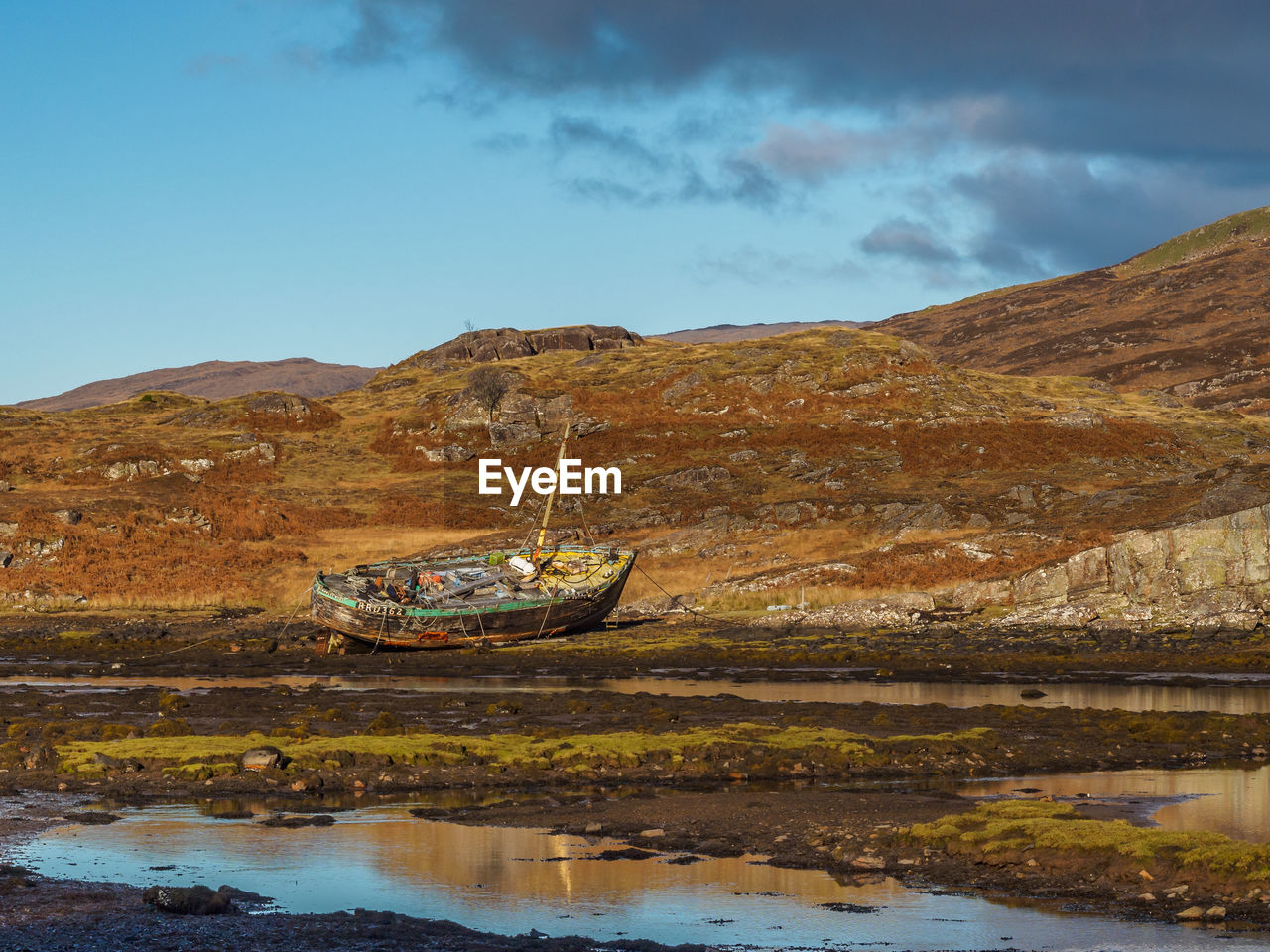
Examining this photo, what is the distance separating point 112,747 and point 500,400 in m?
86.1

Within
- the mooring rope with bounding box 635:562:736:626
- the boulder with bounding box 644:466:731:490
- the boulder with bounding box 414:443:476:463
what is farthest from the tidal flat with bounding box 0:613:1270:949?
the boulder with bounding box 414:443:476:463

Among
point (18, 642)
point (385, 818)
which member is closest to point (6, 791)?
point (385, 818)

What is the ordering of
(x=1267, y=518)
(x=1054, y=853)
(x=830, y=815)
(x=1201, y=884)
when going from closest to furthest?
1. (x=1201, y=884)
2. (x=1054, y=853)
3. (x=830, y=815)
4. (x=1267, y=518)

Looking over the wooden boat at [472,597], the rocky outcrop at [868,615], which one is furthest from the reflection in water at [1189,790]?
the wooden boat at [472,597]

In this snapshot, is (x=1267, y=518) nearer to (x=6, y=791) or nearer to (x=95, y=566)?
(x=6, y=791)

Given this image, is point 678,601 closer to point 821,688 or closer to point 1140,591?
point 1140,591

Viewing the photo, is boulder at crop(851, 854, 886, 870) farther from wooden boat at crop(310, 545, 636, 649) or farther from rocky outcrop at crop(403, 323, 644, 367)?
rocky outcrop at crop(403, 323, 644, 367)

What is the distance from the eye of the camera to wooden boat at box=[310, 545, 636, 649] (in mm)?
60688

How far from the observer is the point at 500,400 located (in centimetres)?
11412

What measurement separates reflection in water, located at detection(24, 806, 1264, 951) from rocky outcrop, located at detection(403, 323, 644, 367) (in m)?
127

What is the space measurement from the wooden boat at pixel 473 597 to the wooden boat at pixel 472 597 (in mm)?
47

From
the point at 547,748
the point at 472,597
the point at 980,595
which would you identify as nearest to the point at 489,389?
the point at 472,597

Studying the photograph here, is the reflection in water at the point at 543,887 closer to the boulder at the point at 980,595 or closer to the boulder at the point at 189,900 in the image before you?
the boulder at the point at 189,900

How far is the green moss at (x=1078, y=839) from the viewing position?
1867cm
